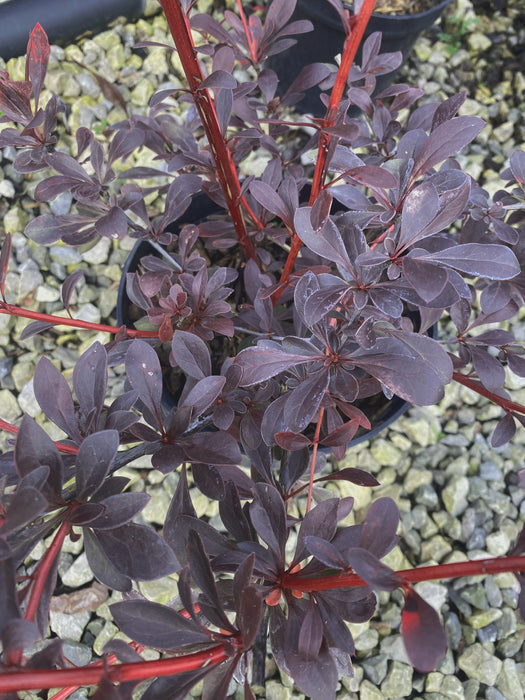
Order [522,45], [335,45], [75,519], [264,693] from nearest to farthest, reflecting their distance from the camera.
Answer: [75,519]
[264,693]
[335,45]
[522,45]

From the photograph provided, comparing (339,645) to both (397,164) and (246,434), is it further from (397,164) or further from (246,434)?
(397,164)

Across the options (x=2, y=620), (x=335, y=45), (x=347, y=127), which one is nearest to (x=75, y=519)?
(x=2, y=620)

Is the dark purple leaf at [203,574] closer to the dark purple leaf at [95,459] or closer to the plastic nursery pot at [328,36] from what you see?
the dark purple leaf at [95,459]

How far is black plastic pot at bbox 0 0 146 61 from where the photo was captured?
1.86m

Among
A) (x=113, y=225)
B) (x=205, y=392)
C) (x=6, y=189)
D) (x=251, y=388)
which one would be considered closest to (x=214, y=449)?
(x=205, y=392)

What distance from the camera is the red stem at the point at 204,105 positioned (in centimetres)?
72

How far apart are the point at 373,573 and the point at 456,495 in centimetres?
111

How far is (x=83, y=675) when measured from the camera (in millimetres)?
438

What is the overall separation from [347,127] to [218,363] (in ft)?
2.59

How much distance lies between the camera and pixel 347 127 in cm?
66

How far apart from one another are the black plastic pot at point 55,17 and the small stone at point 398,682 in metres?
2.08

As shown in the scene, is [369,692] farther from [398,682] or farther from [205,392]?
[205,392]

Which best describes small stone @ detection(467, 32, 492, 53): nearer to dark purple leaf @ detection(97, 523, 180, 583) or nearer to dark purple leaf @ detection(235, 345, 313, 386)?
dark purple leaf @ detection(235, 345, 313, 386)

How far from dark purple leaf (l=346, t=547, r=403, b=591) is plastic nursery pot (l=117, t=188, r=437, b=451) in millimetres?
728
